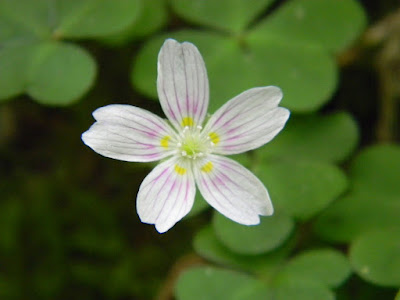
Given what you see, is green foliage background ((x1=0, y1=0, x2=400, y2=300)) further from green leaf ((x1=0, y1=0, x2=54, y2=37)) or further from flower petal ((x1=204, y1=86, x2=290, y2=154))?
flower petal ((x1=204, y1=86, x2=290, y2=154))

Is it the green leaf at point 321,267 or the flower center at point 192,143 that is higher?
the flower center at point 192,143

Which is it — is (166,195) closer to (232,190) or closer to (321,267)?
(232,190)

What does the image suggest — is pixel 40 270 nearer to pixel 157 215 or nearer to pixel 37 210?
pixel 37 210

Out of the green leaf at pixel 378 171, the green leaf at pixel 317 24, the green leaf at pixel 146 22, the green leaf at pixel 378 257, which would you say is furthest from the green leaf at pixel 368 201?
the green leaf at pixel 146 22

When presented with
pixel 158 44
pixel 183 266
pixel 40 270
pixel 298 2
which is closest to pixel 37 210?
pixel 40 270

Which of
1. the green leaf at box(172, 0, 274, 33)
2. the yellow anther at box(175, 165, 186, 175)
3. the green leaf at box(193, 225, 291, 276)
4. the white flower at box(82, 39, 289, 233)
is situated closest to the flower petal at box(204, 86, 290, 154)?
the white flower at box(82, 39, 289, 233)

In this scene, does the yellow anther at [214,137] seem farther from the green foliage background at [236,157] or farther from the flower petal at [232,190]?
the green foliage background at [236,157]
